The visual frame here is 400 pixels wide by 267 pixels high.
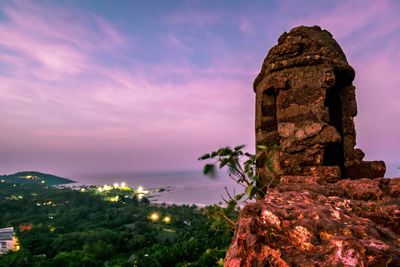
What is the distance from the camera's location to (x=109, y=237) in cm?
3375

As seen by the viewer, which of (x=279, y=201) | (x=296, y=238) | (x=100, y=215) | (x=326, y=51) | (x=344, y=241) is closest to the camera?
(x=344, y=241)

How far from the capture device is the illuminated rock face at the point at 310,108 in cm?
357

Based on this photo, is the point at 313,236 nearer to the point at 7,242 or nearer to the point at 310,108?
the point at 310,108

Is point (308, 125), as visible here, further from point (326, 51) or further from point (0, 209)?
point (0, 209)

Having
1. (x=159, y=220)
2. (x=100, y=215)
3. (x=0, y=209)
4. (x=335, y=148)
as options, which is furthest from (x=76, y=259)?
(x=0, y=209)

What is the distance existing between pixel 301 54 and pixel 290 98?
2.40 ft

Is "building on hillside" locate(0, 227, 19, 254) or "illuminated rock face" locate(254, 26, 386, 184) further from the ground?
"illuminated rock face" locate(254, 26, 386, 184)

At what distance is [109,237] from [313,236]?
37.1 metres

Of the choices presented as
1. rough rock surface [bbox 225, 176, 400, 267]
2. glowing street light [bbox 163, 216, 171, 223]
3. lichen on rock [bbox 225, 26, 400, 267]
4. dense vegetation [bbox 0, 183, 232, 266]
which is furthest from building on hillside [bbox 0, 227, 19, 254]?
rough rock surface [bbox 225, 176, 400, 267]

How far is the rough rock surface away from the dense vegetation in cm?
207

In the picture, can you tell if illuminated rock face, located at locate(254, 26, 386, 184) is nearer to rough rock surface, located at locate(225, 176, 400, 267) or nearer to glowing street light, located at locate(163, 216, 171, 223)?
rough rock surface, located at locate(225, 176, 400, 267)

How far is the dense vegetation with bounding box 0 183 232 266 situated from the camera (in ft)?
50.4

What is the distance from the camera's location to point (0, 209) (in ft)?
211

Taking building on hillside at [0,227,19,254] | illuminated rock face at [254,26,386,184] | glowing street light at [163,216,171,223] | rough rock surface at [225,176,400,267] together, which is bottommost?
building on hillside at [0,227,19,254]
